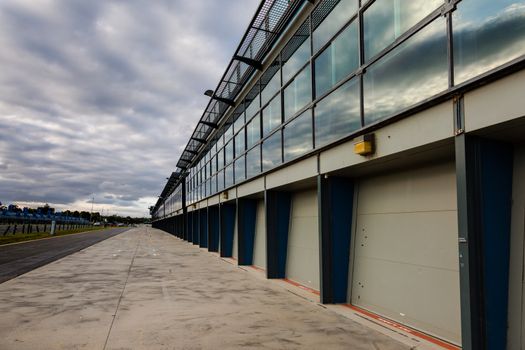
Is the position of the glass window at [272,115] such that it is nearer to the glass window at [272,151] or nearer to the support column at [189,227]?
the glass window at [272,151]

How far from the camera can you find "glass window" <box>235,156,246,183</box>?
16945mm

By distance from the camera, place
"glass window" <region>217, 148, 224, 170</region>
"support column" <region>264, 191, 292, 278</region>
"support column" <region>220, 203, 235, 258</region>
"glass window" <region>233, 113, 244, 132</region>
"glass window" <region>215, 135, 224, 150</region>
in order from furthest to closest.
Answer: "glass window" <region>215, 135, 224, 150</region>, "glass window" <region>217, 148, 224, 170</region>, "support column" <region>220, 203, 235, 258</region>, "glass window" <region>233, 113, 244, 132</region>, "support column" <region>264, 191, 292, 278</region>

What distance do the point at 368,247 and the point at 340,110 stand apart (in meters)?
2.80

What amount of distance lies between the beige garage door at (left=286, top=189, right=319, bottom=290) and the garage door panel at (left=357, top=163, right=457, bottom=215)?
242cm

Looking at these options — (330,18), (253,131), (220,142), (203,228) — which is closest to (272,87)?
(253,131)

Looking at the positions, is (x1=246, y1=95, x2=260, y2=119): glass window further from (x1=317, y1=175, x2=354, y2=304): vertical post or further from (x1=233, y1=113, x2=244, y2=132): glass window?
(x1=317, y1=175, x2=354, y2=304): vertical post

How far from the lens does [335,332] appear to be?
6582mm

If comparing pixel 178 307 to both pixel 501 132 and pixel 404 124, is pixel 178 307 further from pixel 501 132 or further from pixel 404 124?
pixel 501 132

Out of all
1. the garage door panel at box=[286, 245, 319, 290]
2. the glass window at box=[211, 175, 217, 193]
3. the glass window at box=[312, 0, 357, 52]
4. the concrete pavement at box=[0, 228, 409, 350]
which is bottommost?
the concrete pavement at box=[0, 228, 409, 350]

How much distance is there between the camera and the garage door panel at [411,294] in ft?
19.8

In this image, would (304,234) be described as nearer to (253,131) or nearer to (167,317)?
(167,317)

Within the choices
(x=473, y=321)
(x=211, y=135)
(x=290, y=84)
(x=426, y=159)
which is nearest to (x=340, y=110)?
(x=426, y=159)

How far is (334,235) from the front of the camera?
8.88 m

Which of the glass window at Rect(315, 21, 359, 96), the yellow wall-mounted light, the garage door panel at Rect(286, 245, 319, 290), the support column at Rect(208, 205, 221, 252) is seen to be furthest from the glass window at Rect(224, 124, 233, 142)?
the yellow wall-mounted light
